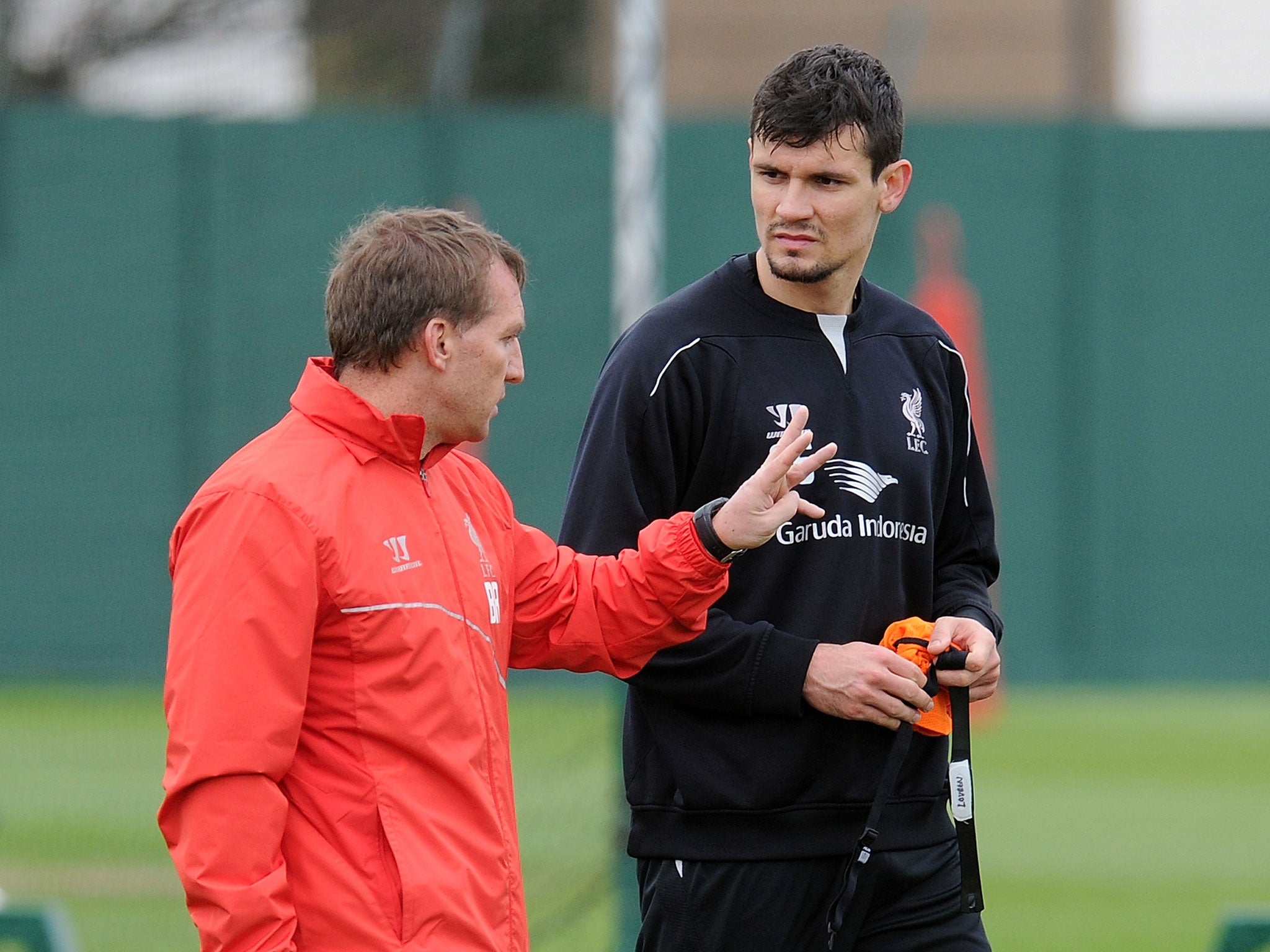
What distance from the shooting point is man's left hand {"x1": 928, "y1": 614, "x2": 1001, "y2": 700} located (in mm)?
3512

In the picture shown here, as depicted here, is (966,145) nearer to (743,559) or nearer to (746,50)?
(746,50)

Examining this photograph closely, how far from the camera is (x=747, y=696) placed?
137 inches

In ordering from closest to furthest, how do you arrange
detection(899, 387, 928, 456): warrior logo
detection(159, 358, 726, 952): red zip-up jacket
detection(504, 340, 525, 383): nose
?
detection(159, 358, 726, 952): red zip-up jacket < detection(504, 340, 525, 383): nose < detection(899, 387, 928, 456): warrior logo

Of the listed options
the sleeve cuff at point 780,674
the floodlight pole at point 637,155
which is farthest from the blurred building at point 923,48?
the sleeve cuff at point 780,674

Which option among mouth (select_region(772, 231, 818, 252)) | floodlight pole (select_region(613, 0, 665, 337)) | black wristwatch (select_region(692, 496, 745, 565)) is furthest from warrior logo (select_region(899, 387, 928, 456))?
floodlight pole (select_region(613, 0, 665, 337))

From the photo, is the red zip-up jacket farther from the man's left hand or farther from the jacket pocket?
the man's left hand

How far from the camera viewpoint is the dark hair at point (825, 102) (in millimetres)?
3533

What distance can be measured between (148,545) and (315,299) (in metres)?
2.57

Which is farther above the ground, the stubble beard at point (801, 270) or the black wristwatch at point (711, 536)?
the stubble beard at point (801, 270)

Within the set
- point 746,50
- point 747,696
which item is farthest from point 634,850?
point 746,50

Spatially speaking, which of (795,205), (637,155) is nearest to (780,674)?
(795,205)

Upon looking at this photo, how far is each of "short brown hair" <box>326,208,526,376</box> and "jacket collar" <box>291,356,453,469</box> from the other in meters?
0.07

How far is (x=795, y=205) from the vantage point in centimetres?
354

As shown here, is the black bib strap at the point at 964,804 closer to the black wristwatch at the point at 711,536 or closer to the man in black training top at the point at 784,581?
the man in black training top at the point at 784,581
